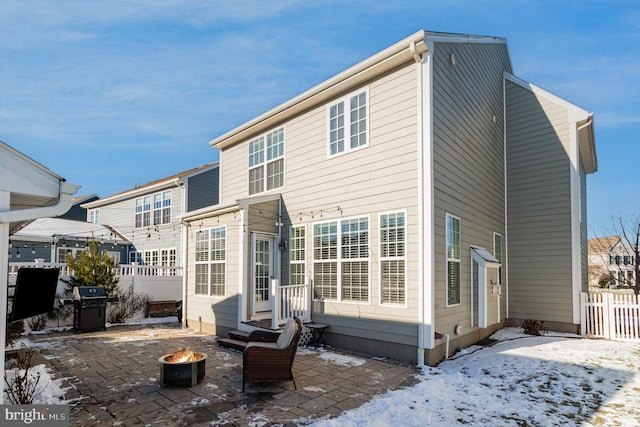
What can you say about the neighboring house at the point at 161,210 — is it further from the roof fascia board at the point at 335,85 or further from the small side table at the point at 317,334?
the small side table at the point at 317,334

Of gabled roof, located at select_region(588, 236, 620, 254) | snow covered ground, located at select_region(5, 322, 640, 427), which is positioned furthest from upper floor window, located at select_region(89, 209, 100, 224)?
gabled roof, located at select_region(588, 236, 620, 254)

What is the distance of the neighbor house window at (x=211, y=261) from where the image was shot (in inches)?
384

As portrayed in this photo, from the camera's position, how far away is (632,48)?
12211 millimetres

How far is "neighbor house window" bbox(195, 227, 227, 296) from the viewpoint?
32.0ft

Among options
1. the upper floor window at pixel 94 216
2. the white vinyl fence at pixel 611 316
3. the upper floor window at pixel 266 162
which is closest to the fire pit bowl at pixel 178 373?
the upper floor window at pixel 266 162

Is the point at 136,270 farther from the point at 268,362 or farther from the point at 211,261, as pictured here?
the point at 268,362

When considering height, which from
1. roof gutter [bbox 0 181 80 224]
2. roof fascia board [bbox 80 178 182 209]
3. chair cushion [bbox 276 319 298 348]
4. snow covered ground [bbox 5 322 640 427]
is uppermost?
roof fascia board [bbox 80 178 182 209]

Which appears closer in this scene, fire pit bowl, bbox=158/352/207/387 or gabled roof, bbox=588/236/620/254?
fire pit bowl, bbox=158/352/207/387

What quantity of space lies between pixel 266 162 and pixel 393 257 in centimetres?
490

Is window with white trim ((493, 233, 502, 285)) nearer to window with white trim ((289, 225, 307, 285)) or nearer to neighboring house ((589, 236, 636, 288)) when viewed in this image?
window with white trim ((289, 225, 307, 285))

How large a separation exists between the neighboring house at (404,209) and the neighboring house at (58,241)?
29.6ft

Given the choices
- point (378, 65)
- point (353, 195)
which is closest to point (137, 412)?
point (353, 195)

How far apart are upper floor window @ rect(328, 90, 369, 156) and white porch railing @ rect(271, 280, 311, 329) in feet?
10.4

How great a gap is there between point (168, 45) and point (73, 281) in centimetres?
749
